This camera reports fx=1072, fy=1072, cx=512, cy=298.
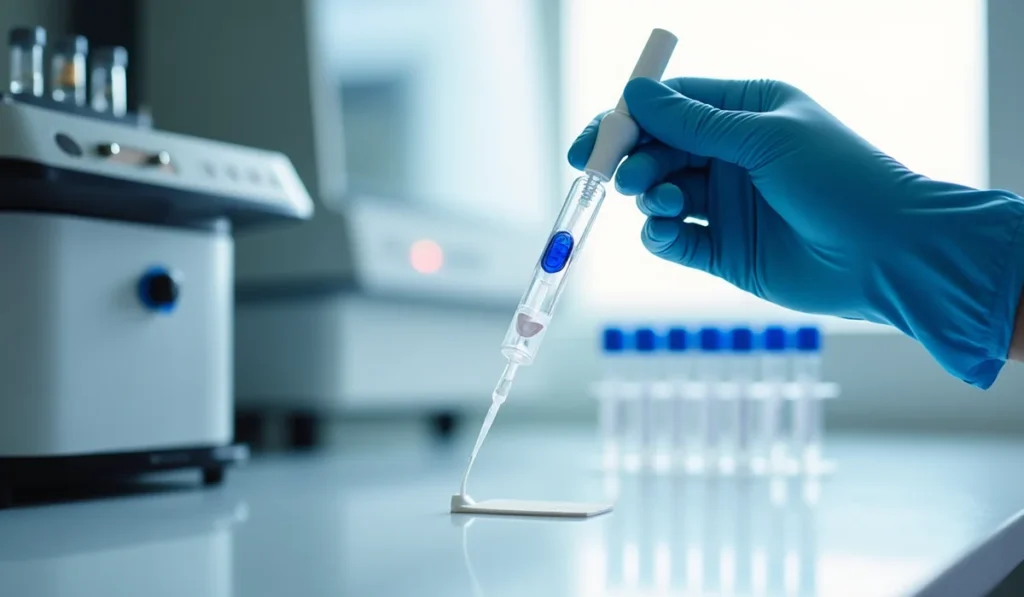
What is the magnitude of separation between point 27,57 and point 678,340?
0.82 meters

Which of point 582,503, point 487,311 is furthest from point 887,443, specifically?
point 582,503

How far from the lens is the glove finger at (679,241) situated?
3.26 feet

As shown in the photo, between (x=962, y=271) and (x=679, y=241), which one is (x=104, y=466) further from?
(x=962, y=271)

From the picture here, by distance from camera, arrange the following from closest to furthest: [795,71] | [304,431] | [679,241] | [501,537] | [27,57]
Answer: [501,537] → [679,241] → [27,57] → [304,431] → [795,71]

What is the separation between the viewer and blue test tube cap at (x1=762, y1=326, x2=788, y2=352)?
1343mm

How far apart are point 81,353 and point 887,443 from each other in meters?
1.32

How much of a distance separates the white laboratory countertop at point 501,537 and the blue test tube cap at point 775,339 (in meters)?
0.18

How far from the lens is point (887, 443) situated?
180 centimetres

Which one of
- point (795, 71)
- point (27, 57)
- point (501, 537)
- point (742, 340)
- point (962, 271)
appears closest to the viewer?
point (501, 537)

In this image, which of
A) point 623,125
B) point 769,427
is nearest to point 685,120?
point 623,125

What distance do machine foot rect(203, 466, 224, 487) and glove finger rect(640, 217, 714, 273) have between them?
0.52 meters

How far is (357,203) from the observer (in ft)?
5.16

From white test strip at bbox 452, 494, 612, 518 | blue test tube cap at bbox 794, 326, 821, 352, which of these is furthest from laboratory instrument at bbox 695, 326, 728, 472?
white test strip at bbox 452, 494, 612, 518

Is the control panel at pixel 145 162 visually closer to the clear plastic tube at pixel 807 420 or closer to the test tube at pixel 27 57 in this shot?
the test tube at pixel 27 57
